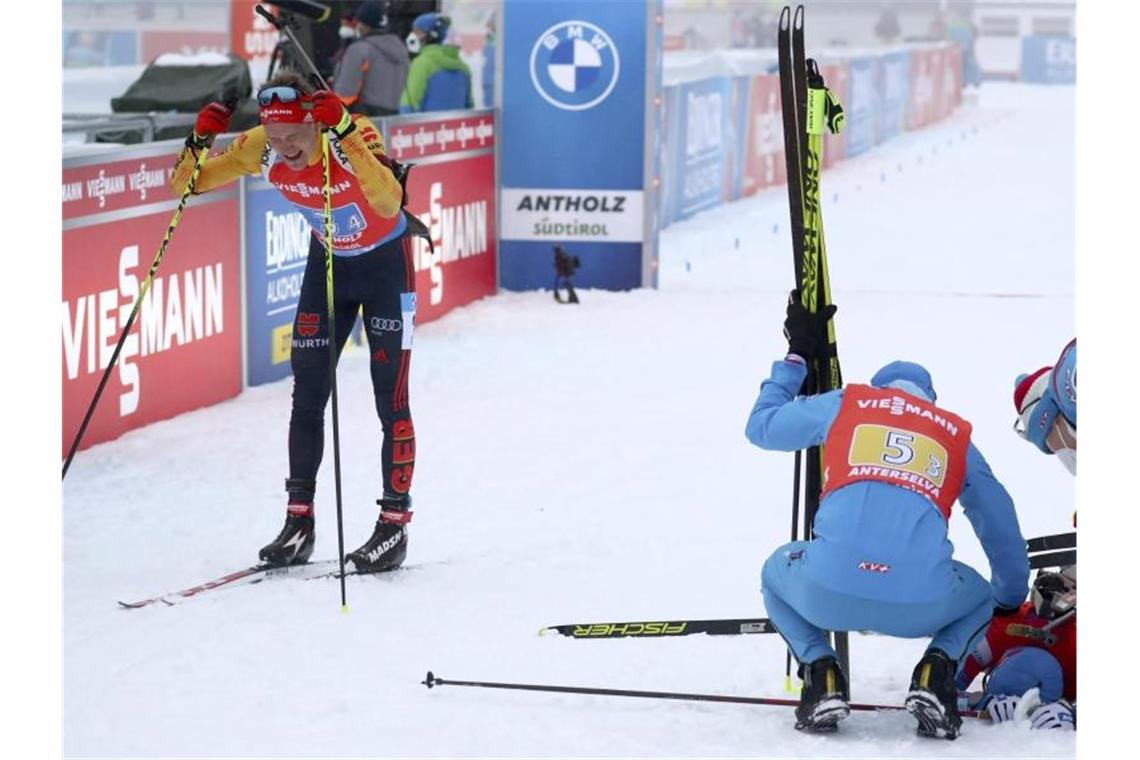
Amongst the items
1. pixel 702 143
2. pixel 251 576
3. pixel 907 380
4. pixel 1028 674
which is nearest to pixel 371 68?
pixel 251 576

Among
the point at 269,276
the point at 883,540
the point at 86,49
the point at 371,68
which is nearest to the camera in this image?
the point at 883,540

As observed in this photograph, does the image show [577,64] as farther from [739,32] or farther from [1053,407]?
[739,32]

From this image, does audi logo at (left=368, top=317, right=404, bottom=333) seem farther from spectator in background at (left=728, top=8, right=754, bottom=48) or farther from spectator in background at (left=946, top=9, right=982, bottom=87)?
spectator in background at (left=946, top=9, right=982, bottom=87)

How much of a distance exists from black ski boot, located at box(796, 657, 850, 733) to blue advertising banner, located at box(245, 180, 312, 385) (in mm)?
5497

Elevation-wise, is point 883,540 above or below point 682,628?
above

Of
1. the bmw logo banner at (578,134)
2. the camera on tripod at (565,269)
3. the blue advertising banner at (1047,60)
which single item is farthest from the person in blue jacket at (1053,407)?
the blue advertising banner at (1047,60)

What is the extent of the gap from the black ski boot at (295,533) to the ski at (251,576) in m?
0.03

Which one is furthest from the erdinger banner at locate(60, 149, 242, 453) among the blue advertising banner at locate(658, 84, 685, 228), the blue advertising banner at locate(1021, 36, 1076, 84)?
the blue advertising banner at locate(1021, 36, 1076, 84)

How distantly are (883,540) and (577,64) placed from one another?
8951 mm

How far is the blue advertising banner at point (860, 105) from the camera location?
25797 millimetres

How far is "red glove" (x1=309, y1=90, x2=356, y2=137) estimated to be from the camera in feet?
18.0

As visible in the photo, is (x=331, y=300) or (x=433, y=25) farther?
(x=433, y=25)

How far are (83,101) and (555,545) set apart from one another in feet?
59.0

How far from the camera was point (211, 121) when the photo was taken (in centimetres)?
572
